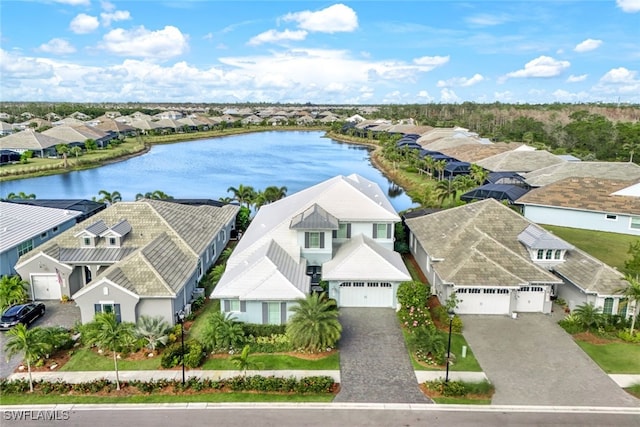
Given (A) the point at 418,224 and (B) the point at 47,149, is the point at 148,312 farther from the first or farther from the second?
(B) the point at 47,149

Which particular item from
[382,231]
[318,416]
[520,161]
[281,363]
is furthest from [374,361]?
[520,161]

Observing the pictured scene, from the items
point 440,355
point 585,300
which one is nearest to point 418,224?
point 585,300

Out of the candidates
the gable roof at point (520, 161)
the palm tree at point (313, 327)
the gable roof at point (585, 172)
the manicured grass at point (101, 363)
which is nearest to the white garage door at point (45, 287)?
the manicured grass at point (101, 363)

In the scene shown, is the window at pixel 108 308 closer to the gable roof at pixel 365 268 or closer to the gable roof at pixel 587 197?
the gable roof at pixel 365 268

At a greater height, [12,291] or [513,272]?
[513,272]

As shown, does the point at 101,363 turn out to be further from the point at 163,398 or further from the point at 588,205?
the point at 588,205
